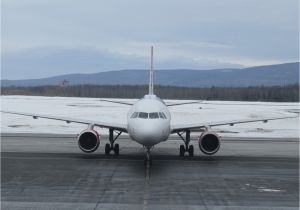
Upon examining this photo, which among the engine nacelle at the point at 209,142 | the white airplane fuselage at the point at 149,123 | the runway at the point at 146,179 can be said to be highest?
the white airplane fuselage at the point at 149,123

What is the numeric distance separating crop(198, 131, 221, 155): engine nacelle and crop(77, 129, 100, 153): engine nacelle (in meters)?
4.89

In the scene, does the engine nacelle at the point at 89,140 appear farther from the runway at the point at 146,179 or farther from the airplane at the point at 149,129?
the runway at the point at 146,179

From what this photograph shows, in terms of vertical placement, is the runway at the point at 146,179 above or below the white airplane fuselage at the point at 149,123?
below

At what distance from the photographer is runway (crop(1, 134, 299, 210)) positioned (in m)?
15.6

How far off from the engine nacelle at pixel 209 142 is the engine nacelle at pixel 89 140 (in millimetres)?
4887

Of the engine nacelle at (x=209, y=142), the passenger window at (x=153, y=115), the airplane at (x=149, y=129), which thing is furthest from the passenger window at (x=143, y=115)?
the engine nacelle at (x=209, y=142)

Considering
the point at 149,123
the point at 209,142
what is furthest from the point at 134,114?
the point at 209,142

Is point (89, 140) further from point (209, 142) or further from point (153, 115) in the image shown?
point (209, 142)

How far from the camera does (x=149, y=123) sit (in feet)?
82.2

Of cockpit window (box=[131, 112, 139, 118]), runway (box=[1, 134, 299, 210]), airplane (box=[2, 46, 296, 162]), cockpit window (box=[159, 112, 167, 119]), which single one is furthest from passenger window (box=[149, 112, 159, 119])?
runway (box=[1, 134, 299, 210])

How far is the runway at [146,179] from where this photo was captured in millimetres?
15570

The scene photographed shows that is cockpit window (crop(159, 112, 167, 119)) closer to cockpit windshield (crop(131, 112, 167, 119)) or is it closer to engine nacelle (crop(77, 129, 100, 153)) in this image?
cockpit windshield (crop(131, 112, 167, 119))

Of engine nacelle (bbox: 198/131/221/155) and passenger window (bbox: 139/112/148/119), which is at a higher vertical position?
passenger window (bbox: 139/112/148/119)

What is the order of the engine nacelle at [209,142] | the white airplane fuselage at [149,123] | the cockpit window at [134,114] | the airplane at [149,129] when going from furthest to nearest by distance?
the engine nacelle at [209,142], the cockpit window at [134,114], the airplane at [149,129], the white airplane fuselage at [149,123]
